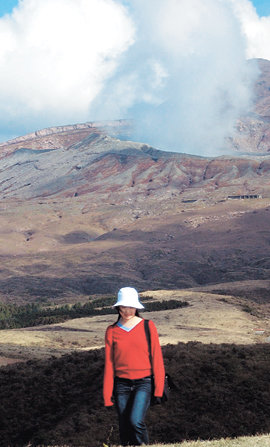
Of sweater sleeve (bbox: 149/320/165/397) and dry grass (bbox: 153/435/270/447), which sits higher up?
sweater sleeve (bbox: 149/320/165/397)

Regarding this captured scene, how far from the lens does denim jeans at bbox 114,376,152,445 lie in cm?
926

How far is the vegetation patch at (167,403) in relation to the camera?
17.2m

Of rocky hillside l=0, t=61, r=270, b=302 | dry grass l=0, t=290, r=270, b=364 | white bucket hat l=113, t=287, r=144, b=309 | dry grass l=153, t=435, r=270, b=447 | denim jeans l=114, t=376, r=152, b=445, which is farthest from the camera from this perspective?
rocky hillside l=0, t=61, r=270, b=302

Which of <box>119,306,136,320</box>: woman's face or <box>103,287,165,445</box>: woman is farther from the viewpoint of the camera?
<box>119,306,136,320</box>: woman's face

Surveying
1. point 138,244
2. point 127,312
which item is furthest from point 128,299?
point 138,244

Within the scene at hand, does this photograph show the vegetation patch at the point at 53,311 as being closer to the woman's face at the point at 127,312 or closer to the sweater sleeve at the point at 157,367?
the woman's face at the point at 127,312

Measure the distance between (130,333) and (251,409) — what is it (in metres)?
9.97

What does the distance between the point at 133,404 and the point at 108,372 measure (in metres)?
0.62

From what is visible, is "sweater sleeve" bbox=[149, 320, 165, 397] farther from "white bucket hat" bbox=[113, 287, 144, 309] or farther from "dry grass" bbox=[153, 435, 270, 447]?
"dry grass" bbox=[153, 435, 270, 447]

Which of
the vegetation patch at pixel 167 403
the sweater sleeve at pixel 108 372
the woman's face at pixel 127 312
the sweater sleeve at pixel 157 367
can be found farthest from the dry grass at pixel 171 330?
the sweater sleeve at pixel 157 367

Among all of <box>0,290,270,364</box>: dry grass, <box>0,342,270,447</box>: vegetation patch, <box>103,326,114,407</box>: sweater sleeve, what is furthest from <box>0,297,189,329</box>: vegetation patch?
<box>103,326,114,407</box>: sweater sleeve

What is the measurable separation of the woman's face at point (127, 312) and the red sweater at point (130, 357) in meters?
0.18

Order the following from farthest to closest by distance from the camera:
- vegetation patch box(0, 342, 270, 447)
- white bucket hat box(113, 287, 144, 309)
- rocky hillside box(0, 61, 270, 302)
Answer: rocky hillside box(0, 61, 270, 302) → vegetation patch box(0, 342, 270, 447) → white bucket hat box(113, 287, 144, 309)

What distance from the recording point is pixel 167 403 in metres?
18.9
